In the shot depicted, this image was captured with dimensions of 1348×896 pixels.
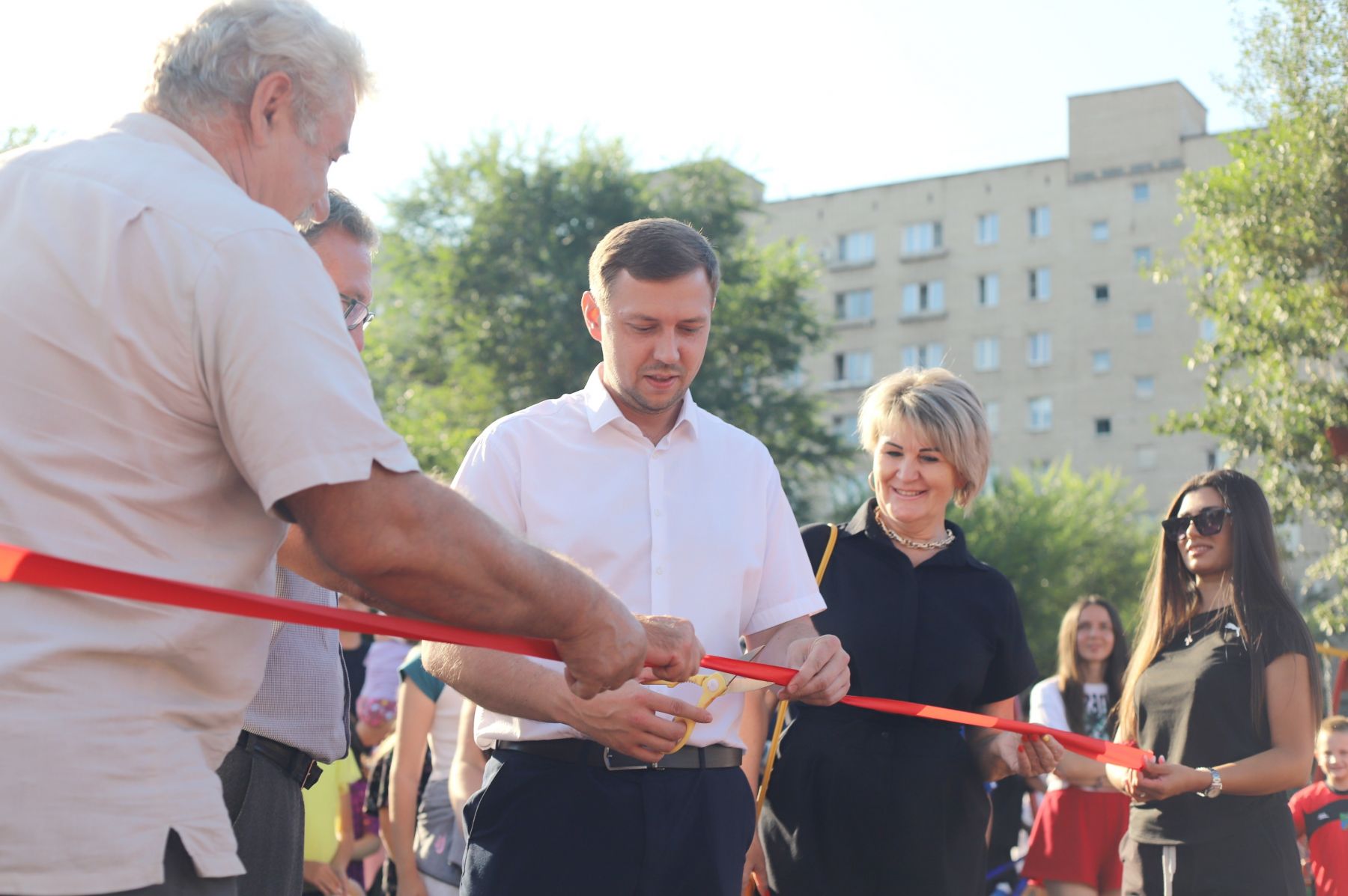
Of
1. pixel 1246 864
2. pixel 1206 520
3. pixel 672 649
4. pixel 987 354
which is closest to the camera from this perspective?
pixel 672 649

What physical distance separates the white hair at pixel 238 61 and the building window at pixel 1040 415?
55.7 metres

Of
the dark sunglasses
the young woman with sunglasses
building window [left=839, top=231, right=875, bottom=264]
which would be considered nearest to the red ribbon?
the young woman with sunglasses

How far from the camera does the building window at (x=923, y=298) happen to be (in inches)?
2291

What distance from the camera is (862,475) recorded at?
4722cm

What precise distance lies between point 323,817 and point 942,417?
3223 mm

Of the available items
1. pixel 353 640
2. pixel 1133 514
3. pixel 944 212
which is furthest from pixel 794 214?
pixel 353 640

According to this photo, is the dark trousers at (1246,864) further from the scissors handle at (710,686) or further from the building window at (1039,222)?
the building window at (1039,222)

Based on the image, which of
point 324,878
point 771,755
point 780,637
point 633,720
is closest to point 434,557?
point 633,720

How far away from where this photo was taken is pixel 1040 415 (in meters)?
56.1

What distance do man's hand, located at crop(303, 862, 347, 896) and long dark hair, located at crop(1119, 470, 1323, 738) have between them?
3.14 metres

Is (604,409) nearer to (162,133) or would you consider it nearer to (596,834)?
(596,834)

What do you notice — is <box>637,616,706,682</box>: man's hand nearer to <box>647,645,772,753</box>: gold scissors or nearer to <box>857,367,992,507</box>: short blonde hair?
<box>647,645,772,753</box>: gold scissors

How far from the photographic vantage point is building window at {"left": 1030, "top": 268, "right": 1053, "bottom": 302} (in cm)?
5609

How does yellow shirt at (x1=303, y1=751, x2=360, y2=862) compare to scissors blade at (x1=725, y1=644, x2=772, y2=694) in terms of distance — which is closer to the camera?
scissors blade at (x1=725, y1=644, x2=772, y2=694)
